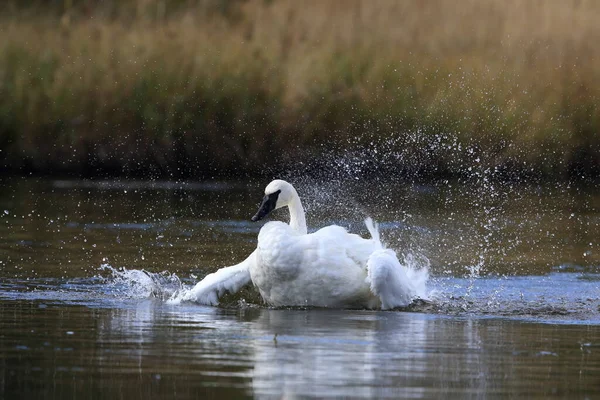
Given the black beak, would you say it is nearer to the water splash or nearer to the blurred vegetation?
the water splash

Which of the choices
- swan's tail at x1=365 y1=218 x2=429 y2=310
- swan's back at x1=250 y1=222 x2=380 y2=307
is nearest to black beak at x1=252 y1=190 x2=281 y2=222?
swan's back at x1=250 y1=222 x2=380 y2=307

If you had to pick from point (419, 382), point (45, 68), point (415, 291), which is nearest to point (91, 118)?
point (45, 68)

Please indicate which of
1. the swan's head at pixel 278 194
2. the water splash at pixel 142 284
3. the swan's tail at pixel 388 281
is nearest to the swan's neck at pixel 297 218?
the swan's head at pixel 278 194

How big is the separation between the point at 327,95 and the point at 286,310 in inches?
417

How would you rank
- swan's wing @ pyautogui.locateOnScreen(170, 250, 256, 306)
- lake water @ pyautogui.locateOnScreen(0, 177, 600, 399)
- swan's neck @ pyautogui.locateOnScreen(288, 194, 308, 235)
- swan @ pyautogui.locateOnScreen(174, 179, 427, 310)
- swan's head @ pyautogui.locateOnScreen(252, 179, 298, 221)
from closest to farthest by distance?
lake water @ pyautogui.locateOnScreen(0, 177, 600, 399), swan @ pyautogui.locateOnScreen(174, 179, 427, 310), swan's wing @ pyautogui.locateOnScreen(170, 250, 256, 306), swan's neck @ pyautogui.locateOnScreen(288, 194, 308, 235), swan's head @ pyautogui.locateOnScreen(252, 179, 298, 221)

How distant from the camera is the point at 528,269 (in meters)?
12.8

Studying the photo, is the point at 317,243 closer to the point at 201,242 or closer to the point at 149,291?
the point at 149,291

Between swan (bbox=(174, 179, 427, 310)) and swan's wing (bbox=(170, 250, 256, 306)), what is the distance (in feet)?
1.00

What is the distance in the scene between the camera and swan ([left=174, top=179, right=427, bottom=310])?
10.0m

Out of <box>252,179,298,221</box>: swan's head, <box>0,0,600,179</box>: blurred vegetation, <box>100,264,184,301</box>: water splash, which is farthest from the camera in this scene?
<box>0,0,600,179</box>: blurred vegetation

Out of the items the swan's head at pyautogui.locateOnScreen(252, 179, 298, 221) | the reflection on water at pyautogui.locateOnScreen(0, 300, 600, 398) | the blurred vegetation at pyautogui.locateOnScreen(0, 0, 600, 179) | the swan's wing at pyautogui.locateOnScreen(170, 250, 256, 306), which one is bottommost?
the reflection on water at pyautogui.locateOnScreen(0, 300, 600, 398)

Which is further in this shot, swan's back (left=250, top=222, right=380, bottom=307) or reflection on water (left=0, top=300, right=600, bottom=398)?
swan's back (left=250, top=222, right=380, bottom=307)

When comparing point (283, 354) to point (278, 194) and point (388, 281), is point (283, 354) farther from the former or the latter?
point (278, 194)

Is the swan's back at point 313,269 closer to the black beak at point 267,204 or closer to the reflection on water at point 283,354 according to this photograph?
the reflection on water at point 283,354
